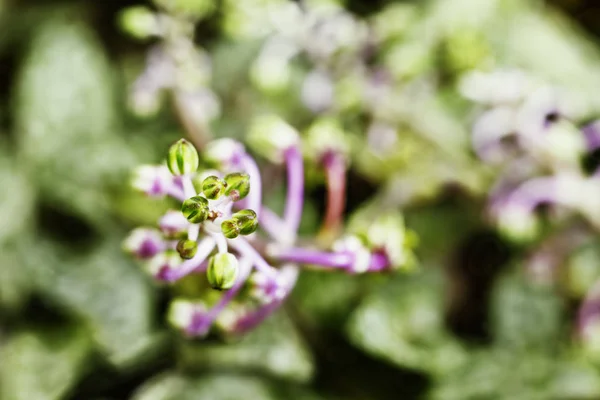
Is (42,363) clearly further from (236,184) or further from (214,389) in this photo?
A: (236,184)

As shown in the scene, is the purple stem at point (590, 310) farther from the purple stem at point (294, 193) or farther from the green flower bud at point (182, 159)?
the green flower bud at point (182, 159)

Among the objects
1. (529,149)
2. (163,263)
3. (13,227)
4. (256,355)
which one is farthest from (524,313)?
(13,227)

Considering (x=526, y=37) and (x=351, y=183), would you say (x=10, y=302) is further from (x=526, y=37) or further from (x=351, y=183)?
(x=526, y=37)

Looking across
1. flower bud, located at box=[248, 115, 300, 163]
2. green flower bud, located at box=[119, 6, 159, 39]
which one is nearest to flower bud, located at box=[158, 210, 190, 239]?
flower bud, located at box=[248, 115, 300, 163]

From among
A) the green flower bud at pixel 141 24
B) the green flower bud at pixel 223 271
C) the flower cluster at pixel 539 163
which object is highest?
the green flower bud at pixel 141 24

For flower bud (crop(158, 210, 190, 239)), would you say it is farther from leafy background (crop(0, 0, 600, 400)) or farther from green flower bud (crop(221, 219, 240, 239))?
leafy background (crop(0, 0, 600, 400))

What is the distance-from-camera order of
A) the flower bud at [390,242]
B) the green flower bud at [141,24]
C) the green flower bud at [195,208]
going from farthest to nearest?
the green flower bud at [141,24]
the flower bud at [390,242]
the green flower bud at [195,208]

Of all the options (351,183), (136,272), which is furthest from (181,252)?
(351,183)

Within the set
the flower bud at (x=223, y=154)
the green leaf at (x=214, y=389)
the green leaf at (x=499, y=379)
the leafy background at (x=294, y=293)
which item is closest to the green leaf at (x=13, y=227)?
the leafy background at (x=294, y=293)

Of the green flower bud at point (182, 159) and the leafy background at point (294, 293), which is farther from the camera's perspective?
the leafy background at point (294, 293)
